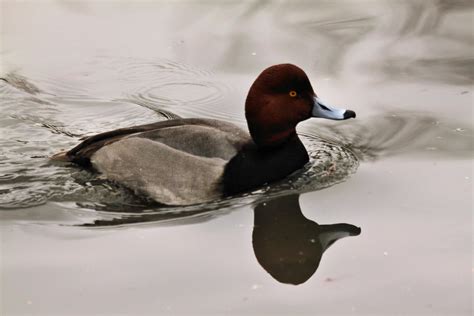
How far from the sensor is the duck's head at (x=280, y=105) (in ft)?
21.4

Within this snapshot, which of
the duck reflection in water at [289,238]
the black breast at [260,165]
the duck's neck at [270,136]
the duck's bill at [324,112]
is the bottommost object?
the duck reflection in water at [289,238]

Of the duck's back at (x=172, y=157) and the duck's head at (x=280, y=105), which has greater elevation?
the duck's head at (x=280, y=105)

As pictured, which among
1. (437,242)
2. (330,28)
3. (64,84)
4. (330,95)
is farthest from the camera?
(330,28)

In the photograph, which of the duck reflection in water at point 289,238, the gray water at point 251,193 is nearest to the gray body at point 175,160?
the gray water at point 251,193

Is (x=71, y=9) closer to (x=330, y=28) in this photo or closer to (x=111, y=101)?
(x=111, y=101)

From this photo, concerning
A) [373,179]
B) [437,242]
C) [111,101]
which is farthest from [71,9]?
[437,242]

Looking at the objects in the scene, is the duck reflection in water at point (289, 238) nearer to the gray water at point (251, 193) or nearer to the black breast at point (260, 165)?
the gray water at point (251, 193)

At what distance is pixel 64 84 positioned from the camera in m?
8.66

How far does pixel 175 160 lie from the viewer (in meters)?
6.54

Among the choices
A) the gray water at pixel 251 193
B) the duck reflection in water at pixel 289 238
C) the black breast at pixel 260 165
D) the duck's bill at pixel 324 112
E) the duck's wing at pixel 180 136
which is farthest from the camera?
the duck's bill at pixel 324 112

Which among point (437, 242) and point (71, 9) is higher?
point (71, 9)

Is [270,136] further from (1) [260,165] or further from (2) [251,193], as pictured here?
(2) [251,193]

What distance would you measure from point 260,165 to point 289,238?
0.81 metres

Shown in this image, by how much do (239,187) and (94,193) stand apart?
1.04 meters
